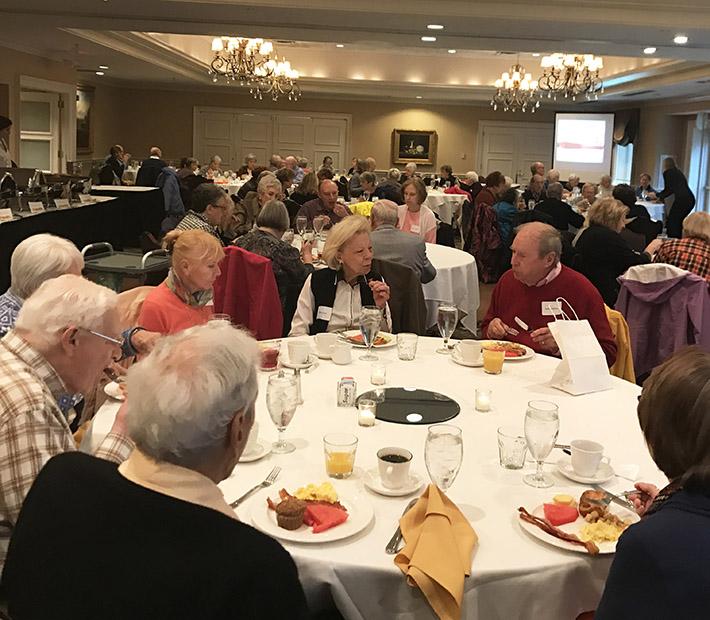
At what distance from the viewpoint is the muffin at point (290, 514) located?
1.67 m

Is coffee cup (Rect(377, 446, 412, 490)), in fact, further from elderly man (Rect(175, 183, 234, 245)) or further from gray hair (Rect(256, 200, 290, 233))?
elderly man (Rect(175, 183, 234, 245))

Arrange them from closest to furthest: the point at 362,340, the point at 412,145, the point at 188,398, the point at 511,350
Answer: the point at 188,398
the point at 511,350
the point at 362,340
the point at 412,145

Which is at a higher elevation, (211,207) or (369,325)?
(211,207)

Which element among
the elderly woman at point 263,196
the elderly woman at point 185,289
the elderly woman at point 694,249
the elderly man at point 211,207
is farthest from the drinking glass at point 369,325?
the elderly woman at point 263,196

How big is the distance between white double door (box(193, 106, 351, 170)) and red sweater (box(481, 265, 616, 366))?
14.9m

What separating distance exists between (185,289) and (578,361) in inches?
66.9

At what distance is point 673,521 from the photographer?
4.52ft

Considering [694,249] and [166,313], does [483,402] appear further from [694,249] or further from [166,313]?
[694,249]

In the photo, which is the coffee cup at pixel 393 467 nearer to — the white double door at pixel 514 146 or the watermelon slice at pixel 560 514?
the watermelon slice at pixel 560 514

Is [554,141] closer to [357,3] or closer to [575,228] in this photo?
[575,228]

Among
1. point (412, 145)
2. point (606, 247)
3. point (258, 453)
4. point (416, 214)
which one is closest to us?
point (258, 453)

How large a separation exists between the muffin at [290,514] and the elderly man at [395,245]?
361cm

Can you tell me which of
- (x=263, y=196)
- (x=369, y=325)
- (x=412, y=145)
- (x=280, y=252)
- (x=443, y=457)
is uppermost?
(x=412, y=145)

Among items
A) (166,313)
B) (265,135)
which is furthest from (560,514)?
(265,135)
